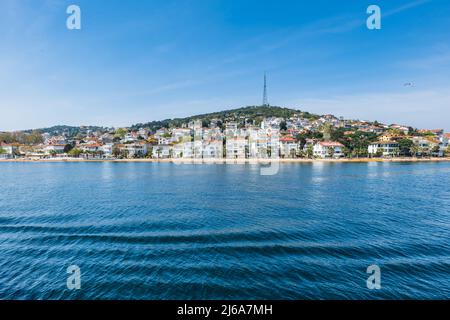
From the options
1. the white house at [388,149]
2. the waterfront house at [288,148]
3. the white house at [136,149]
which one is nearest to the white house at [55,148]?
the white house at [136,149]

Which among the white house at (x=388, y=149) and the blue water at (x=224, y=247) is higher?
the white house at (x=388, y=149)

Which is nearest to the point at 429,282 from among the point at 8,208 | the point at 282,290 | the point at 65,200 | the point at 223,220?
the point at 282,290

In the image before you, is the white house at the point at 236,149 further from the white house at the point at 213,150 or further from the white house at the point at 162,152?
the white house at the point at 162,152

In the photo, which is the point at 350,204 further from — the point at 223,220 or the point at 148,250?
the point at 148,250

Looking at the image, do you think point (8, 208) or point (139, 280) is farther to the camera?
point (8, 208)
